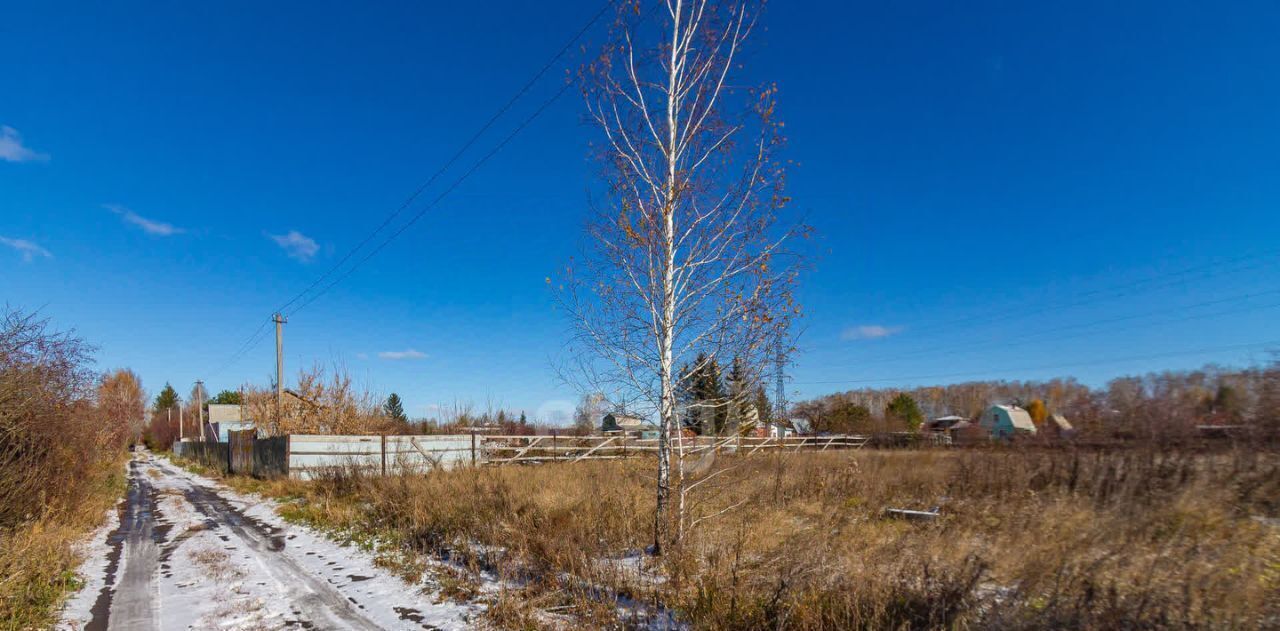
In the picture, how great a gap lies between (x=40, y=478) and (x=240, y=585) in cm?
491

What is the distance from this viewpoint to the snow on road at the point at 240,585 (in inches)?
216

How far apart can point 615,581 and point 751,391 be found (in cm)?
257

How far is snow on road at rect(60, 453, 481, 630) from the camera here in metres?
5.48

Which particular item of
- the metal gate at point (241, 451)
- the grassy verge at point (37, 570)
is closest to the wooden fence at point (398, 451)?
the metal gate at point (241, 451)

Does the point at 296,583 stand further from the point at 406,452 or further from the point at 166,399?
the point at 166,399

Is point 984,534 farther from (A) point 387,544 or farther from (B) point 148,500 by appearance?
(B) point 148,500

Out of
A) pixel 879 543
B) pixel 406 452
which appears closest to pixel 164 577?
pixel 879 543

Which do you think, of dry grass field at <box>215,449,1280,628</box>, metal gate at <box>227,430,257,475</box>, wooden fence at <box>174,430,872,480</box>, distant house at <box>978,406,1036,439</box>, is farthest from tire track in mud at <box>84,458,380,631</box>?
distant house at <box>978,406,1036,439</box>

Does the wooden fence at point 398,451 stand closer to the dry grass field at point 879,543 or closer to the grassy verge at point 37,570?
the dry grass field at point 879,543

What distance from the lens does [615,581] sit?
5.59 meters

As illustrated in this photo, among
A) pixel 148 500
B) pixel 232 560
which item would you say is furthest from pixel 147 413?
pixel 232 560

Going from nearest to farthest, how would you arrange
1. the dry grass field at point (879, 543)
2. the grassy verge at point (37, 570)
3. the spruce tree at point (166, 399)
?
the dry grass field at point (879, 543) < the grassy verge at point (37, 570) < the spruce tree at point (166, 399)

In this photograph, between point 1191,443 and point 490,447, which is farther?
point 490,447

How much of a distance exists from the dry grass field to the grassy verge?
3.13 m
